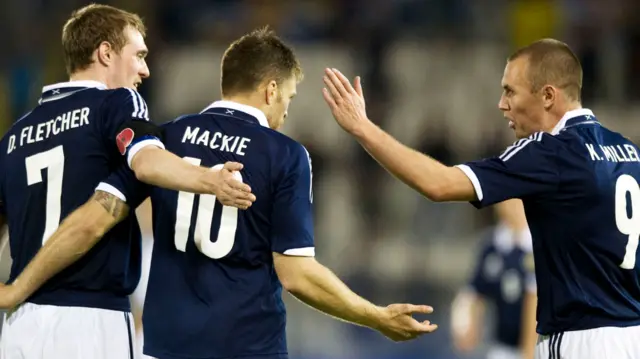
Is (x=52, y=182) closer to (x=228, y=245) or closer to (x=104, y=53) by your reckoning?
(x=104, y=53)

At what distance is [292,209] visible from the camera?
168 inches

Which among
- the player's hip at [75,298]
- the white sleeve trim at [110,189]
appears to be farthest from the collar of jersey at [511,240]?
the white sleeve trim at [110,189]

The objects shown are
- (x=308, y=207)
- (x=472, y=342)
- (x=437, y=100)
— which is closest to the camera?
(x=308, y=207)

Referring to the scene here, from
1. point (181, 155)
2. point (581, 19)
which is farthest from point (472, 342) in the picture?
point (581, 19)

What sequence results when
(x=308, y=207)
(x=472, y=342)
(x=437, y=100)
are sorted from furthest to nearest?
(x=437, y=100) < (x=472, y=342) < (x=308, y=207)

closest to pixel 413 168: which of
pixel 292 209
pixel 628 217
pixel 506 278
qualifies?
pixel 292 209

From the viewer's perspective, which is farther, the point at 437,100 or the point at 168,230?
the point at 437,100

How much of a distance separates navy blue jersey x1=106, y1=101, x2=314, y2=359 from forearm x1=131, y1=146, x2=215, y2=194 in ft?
0.93

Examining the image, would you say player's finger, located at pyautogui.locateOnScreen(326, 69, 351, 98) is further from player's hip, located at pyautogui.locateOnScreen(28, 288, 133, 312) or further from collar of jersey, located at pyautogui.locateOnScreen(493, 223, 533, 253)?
collar of jersey, located at pyautogui.locateOnScreen(493, 223, 533, 253)

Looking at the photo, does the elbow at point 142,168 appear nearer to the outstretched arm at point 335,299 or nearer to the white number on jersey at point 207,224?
the white number on jersey at point 207,224

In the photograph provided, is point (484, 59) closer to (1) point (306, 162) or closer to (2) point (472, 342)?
(2) point (472, 342)

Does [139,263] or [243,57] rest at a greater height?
[243,57]

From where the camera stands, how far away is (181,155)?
4.34 m

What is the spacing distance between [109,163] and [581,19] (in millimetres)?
11094
